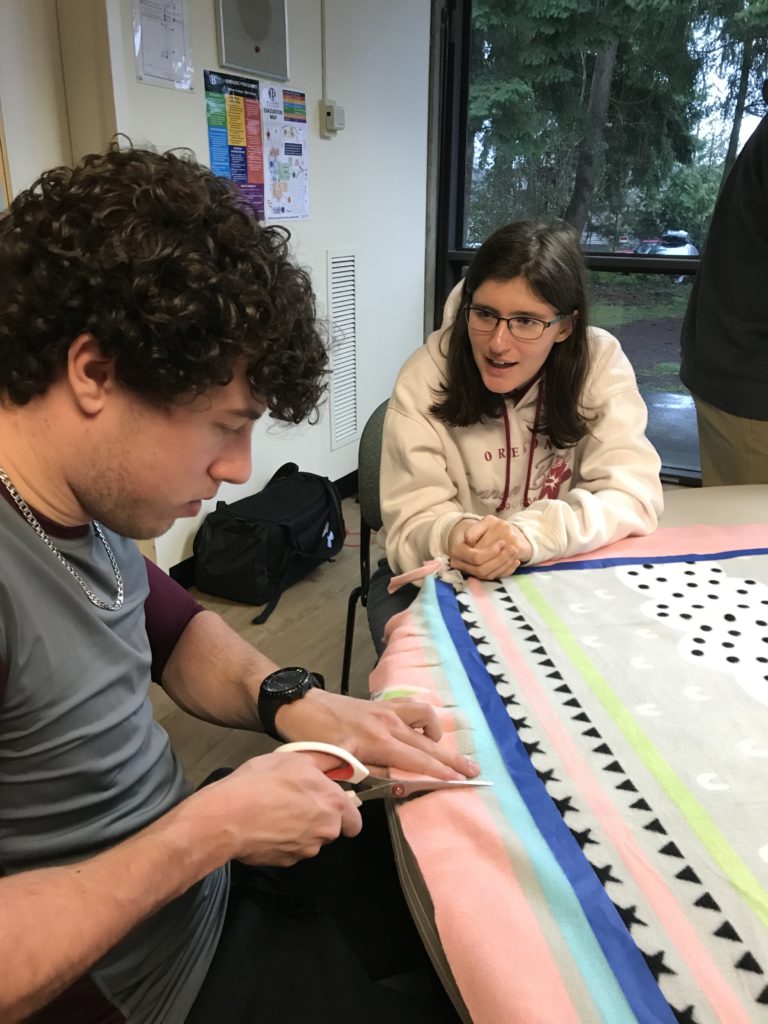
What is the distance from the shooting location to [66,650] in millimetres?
732

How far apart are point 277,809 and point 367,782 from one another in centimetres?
10

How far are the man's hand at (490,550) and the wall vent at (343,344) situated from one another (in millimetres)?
2194

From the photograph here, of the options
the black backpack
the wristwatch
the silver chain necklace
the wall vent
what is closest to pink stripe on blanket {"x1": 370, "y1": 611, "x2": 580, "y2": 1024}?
the wristwatch

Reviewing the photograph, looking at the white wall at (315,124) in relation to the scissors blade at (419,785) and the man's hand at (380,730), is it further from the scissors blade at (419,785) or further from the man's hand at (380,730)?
the scissors blade at (419,785)

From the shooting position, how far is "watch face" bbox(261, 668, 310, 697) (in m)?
0.94

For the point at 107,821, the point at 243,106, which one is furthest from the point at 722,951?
the point at 243,106

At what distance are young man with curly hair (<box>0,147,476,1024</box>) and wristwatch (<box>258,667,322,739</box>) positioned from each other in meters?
0.09

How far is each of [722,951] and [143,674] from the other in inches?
23.9

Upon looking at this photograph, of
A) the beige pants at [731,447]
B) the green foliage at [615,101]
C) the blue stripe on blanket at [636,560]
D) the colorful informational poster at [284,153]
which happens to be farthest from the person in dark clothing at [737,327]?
the green foliage at [615,101]

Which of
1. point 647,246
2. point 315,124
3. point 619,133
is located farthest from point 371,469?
point 619,133

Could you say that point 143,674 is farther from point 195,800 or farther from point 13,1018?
point 13,1018

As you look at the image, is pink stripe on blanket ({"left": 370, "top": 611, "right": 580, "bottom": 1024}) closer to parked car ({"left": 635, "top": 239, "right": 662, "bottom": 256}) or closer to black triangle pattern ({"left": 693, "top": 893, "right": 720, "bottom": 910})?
black triangle pattern ({"left": 693, "top": 893, "right": 720, "bottom": 910})

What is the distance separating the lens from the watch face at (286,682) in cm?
94

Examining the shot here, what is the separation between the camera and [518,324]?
142 centimetres
